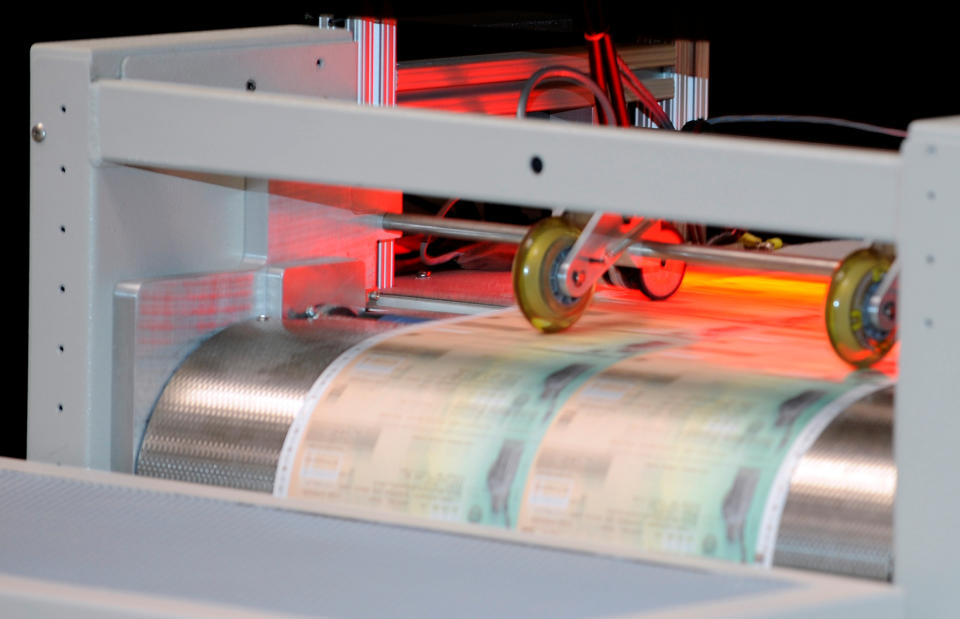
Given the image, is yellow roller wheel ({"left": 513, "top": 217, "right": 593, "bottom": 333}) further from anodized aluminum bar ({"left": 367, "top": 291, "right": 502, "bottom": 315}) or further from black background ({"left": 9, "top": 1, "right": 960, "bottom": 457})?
black background ({"left": 9, "top": 1, "right": 960, "bottom": 457})

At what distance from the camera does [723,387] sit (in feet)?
5.05

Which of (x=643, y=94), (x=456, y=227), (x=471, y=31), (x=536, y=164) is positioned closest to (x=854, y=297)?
(x=536, y=164)

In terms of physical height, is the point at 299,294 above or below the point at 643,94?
below

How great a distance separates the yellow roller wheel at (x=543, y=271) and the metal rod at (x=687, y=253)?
10 centimetres

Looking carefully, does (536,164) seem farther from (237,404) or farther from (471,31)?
(471,31)

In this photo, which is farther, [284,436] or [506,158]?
[284,436]

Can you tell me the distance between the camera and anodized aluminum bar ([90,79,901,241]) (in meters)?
1.28

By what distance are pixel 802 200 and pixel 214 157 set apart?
55cm

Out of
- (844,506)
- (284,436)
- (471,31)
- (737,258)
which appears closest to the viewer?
(844,506)

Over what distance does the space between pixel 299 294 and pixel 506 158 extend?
20.8 inches

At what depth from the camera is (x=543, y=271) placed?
5.47 ft

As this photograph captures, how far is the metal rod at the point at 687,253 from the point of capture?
5.58 feet

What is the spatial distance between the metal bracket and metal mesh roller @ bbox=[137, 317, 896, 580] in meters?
0.21

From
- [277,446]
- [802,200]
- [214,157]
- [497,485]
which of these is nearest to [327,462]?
[277,446]
